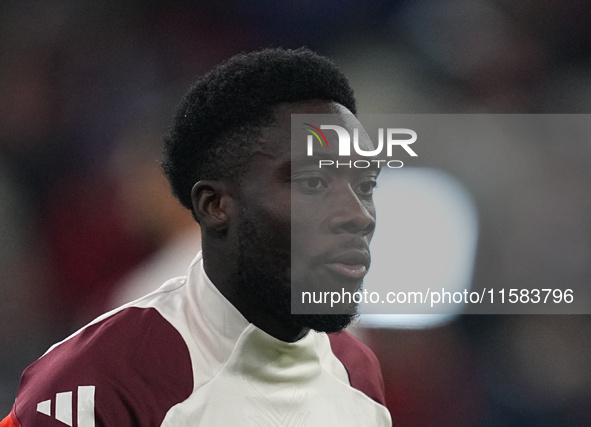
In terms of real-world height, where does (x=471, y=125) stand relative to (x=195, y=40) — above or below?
below

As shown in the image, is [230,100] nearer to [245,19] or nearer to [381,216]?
[381,216]

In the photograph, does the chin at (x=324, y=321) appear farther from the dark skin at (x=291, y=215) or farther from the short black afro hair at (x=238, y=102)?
the short black afro hair at (x=238, y=102)

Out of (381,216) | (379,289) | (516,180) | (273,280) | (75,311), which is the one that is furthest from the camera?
(516,180)

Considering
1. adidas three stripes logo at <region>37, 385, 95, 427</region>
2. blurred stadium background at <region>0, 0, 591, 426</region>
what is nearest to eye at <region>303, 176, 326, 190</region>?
adidas three stripes logo at <region>37, 385, 95, 427</region>

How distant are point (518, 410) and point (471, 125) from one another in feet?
2.36

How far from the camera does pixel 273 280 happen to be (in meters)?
0.94

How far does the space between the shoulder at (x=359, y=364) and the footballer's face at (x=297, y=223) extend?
20cm

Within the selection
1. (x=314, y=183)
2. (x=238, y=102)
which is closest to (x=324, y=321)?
(x=314, y=183)

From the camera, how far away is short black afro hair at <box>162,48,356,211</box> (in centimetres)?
94

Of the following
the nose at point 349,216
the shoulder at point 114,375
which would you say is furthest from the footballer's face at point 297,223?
the shoulder at point 114,375

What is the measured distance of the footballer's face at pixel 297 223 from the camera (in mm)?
917

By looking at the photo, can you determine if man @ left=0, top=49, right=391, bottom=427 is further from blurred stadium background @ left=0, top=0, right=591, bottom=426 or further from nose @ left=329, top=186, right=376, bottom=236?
blurred stadium background @ left=0, top=0, right=591, bottom=426

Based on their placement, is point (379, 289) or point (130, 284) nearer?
point (379, 289)

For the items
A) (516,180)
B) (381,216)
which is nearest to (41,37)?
(381,216)
